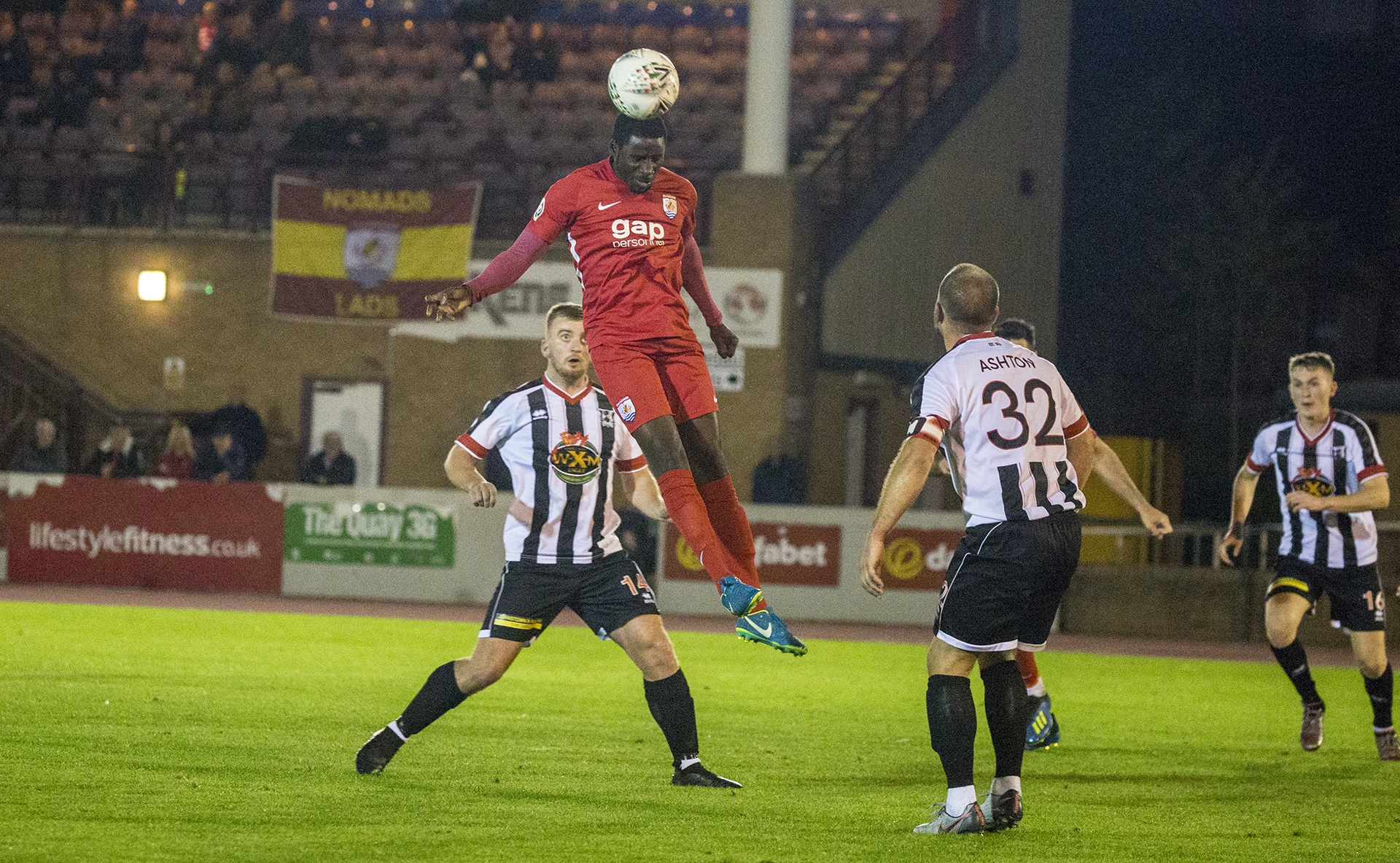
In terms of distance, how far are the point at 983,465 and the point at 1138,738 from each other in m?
4.19

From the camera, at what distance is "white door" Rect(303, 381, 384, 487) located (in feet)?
69.2

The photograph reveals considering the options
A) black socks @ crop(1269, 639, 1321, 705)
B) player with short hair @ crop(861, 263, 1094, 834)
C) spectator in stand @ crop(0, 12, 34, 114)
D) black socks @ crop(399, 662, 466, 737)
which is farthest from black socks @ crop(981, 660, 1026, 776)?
spectator in stand @ crop(0, 12, 34, 114)

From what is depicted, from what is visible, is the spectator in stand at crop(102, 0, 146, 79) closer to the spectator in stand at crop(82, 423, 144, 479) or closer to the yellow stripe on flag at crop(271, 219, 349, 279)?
the yellow stripe on flag at crop(271, 219, 349, 279)

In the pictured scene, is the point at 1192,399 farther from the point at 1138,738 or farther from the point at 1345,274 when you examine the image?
the point at 1138,738

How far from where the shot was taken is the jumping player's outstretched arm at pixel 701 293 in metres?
6.53

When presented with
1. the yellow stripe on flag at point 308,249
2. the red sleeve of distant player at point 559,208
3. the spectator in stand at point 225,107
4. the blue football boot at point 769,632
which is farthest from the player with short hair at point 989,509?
the spectator in stand at point 225,107

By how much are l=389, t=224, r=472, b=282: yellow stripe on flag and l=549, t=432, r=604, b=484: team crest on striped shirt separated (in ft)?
42.1

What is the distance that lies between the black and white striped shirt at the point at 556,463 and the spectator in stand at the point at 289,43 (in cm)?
1653

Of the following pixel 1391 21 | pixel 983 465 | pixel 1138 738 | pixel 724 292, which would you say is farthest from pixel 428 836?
pixel 1391 21

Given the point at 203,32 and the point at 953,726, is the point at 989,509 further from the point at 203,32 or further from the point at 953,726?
the point at 203,32

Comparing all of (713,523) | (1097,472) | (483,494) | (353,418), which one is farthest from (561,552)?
(353,418)

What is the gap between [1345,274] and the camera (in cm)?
2392

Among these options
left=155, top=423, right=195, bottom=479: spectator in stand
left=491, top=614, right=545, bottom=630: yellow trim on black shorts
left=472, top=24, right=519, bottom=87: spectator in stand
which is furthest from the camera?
left=472, top=24, right=519, bottom=87: spectator in stand

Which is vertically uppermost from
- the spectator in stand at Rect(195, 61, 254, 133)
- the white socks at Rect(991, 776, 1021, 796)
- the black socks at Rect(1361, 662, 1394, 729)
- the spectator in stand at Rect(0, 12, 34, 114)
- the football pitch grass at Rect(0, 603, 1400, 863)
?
the spectator in stand at Rect(0, 12, 34, 114)
